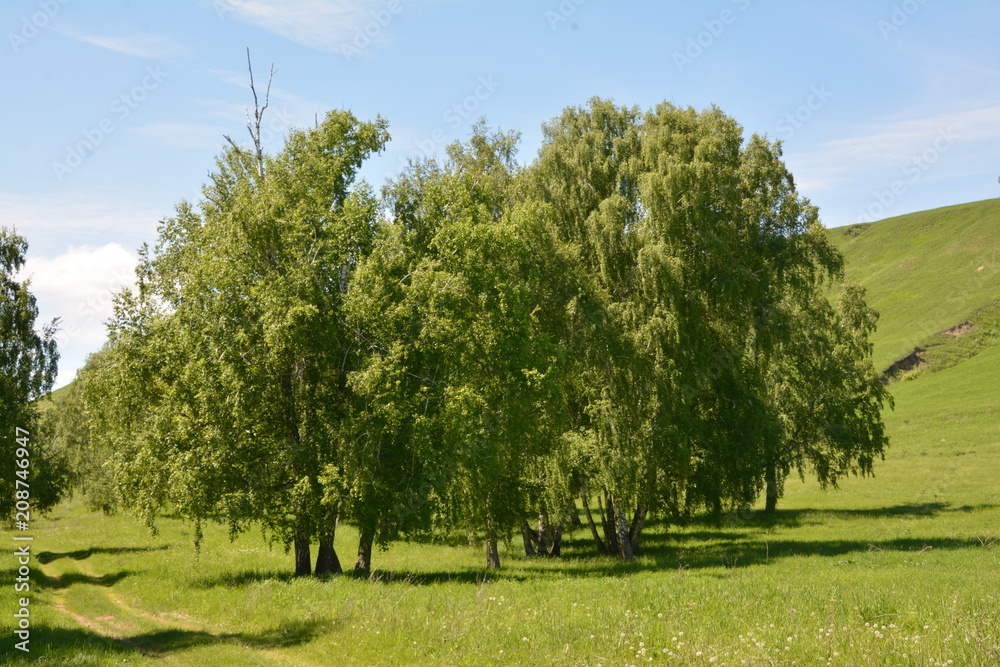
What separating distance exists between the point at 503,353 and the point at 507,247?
363 cm

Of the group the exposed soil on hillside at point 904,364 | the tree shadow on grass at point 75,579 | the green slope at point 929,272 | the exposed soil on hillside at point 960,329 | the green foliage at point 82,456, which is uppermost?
the green slope at point 929,272

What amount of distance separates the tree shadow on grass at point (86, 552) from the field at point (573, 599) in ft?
A: 0.65

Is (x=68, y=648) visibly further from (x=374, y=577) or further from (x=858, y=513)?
(x=858, y=513)

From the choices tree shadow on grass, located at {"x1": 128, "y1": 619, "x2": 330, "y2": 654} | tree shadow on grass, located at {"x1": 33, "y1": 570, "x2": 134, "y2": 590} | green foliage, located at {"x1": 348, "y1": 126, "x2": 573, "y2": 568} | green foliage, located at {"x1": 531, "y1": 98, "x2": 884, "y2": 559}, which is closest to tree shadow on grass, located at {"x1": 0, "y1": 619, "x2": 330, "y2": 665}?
tree shadow on grass, located at {"x1": 128, "y1": 619, "x2": 330, "y2": 654}

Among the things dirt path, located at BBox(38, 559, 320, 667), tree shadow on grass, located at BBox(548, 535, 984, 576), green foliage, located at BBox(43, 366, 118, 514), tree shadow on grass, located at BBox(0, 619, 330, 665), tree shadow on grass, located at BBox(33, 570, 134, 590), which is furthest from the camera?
green foliage, located at BBox(43, 366, 118, 514)

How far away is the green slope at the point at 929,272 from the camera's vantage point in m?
116

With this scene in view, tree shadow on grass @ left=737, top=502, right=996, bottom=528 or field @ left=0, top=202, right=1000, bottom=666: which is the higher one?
field @ left=0, top=202, right=1000, bottom=666

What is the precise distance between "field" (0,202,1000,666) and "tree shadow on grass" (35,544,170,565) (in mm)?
198

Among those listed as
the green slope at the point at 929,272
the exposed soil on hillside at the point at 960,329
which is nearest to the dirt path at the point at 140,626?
the green slope at the point at 929,272

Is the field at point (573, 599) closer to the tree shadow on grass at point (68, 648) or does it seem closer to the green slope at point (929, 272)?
the tree shadow on grass at point (68, 648)

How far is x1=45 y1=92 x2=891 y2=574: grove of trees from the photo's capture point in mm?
22219

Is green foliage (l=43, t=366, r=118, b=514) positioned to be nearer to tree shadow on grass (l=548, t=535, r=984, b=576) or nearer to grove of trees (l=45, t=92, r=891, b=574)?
grove of trees (l=45, t=92, r=891, b=574)

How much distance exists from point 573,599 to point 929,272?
15799 centimetres

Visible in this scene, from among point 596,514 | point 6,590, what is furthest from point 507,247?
point 596,514
